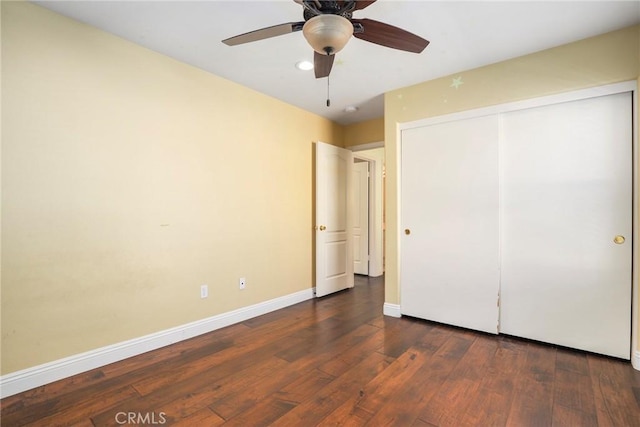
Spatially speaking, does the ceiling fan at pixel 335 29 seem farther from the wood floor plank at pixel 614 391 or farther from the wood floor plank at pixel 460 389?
the wood floor plank at pixel 614 391

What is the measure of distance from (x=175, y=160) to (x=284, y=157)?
1.38m

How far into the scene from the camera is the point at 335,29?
4.81ft

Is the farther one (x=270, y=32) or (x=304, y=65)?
(x=304, y=65)

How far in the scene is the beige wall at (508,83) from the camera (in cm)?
227

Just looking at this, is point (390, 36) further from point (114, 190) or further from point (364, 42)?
point (114, 190)

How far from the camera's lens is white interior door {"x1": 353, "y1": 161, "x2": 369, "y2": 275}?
5.43 m

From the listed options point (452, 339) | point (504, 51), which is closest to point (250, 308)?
point (452, 339)

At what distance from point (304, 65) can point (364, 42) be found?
2.06 feet

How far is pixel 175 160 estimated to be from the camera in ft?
8.71

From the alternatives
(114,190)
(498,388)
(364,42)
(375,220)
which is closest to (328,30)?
(364,42)

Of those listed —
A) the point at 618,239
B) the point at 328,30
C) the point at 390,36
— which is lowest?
the point at 618,239

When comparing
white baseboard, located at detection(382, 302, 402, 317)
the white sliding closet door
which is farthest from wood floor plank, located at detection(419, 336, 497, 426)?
white baseboard, located at detection(382, 302, 402, 317)

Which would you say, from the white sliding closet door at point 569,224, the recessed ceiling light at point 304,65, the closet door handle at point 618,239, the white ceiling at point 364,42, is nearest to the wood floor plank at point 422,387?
the white sliding closet door at point 569,224

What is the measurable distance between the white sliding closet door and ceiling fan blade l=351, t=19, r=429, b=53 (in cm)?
149
